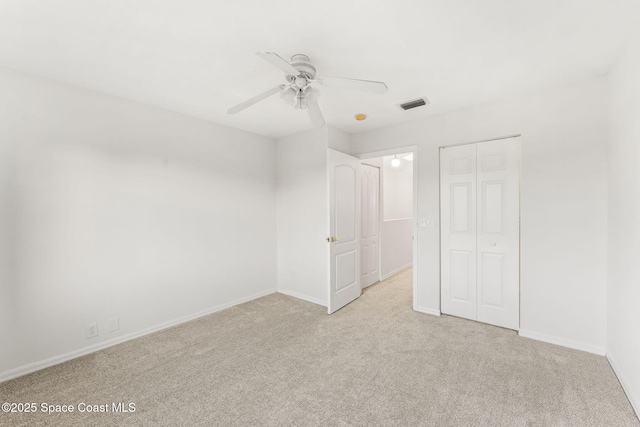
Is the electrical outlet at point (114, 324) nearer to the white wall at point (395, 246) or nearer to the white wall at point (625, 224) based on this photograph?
the white wall at point (395, 246)

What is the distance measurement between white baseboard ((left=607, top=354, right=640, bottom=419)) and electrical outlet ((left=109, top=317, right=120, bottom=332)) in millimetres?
4073

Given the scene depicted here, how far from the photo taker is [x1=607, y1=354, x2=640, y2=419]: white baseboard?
1.72 meters

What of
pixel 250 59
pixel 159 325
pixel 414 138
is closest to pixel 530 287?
pixel 414 138

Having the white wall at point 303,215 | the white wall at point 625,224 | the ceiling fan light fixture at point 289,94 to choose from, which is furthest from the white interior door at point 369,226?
the white wall at point 625,224

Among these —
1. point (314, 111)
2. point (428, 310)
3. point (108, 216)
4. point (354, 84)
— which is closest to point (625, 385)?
point (428, 310)

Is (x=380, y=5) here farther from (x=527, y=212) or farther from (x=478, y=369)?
(x=478, y=369)

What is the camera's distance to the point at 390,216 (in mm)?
5293

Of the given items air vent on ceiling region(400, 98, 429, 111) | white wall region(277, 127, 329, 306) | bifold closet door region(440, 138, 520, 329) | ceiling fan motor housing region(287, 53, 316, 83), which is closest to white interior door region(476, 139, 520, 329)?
bifold closet door region(440, 138, 520, 329)

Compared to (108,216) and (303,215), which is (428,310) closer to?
(303,215)

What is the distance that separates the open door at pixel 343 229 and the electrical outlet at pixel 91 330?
235cm

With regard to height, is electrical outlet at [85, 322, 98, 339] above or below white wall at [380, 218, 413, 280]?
below

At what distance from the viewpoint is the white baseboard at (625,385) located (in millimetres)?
1724

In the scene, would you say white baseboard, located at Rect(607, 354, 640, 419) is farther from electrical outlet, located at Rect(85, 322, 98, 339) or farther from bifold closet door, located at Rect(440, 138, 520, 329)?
electrical outlet, located at Rect(85, 322, 98, 339)

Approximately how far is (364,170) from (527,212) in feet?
7.64
